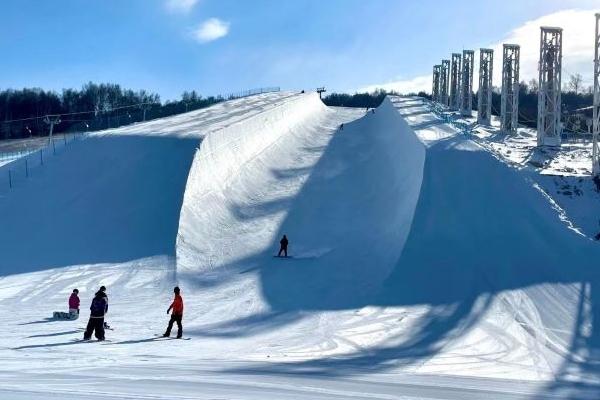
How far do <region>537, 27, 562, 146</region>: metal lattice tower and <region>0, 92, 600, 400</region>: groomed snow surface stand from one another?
4625mm

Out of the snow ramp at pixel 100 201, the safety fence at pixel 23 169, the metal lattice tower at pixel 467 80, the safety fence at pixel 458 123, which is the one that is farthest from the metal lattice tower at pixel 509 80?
the safety fence at pixel 23 169

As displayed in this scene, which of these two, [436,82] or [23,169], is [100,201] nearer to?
[23,169]

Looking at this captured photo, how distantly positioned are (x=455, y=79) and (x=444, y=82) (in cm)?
892

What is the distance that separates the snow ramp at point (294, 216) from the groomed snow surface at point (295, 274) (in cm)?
11

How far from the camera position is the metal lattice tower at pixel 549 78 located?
1389 inches

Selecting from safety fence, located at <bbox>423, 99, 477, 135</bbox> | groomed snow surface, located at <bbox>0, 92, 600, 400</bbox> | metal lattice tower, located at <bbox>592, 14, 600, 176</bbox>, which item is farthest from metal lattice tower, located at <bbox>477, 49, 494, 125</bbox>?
metal lattice tower, located at <bbox>592, 14, 600, 176</bbox>

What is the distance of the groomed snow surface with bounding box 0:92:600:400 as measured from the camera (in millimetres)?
11367

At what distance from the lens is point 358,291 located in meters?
19.6

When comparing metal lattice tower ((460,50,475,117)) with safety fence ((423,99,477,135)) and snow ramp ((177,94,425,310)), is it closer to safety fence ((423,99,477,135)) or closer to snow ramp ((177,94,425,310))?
safety fence ((423,99,477,135))

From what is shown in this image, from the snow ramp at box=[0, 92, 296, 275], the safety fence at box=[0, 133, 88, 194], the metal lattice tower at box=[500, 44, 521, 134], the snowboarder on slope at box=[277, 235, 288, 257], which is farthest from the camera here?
the metal lattice tower at box=[500, 44, 521, 134]

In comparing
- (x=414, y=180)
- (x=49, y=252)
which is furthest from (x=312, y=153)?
(x=49, y=252)

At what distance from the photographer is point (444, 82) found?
74188 mm

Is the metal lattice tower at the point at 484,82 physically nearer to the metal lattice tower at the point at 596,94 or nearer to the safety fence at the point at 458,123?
the safety fence at the point at 458,123

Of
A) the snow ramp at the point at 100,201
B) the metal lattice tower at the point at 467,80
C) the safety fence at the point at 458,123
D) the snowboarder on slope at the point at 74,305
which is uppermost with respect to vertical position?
the metal lattice tower at the point at 467,80
